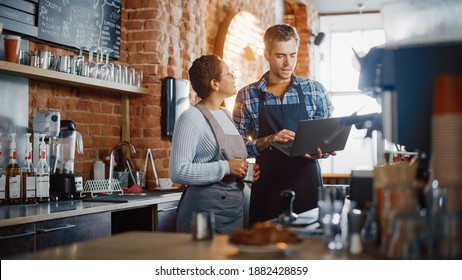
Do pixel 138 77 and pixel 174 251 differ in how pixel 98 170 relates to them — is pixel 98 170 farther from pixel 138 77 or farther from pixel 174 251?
pixel 174 251

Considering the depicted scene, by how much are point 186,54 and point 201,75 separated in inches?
78.6

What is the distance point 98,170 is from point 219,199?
5.00 feet

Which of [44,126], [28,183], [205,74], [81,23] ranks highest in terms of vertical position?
[81,23]

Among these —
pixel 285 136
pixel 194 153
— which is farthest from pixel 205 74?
pixel 285 136

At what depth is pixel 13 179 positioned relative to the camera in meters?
3.15

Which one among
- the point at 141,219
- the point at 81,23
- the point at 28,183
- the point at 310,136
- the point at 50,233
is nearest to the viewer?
the point at 50,233

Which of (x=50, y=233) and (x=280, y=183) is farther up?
(x=280, y=183)

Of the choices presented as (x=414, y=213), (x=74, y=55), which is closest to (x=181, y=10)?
(x=74, y=55)

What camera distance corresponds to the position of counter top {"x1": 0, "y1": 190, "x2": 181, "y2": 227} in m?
2.61

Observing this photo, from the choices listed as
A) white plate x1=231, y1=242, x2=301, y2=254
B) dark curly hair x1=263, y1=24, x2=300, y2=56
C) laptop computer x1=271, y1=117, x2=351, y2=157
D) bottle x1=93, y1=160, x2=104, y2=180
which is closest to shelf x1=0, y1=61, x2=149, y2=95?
bottle x1=93, y1=160, x2=104, y2=180

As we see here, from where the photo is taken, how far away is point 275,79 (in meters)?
3.39
